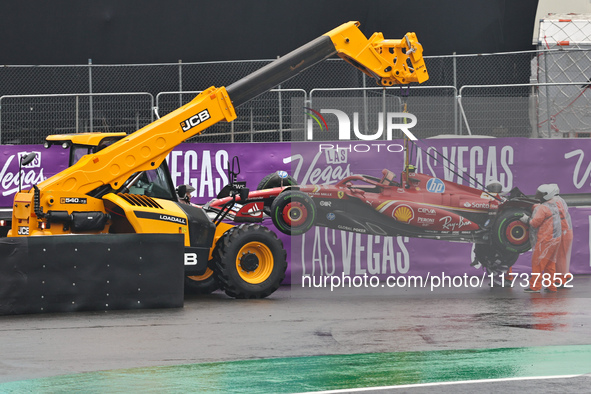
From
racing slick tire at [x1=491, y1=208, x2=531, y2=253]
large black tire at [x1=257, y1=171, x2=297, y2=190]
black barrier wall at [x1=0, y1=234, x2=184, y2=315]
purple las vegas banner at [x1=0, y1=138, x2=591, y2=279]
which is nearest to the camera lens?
black barrier wall at [x1=0, y1=234, x2=184, y2=315]

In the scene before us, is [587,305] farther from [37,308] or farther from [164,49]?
[164,49]

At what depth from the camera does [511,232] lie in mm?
Answer: 14648

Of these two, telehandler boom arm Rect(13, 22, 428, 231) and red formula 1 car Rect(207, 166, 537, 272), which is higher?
telehandler boom arm Rect(13, 22, 428, 231)

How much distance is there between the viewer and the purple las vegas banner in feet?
49.1

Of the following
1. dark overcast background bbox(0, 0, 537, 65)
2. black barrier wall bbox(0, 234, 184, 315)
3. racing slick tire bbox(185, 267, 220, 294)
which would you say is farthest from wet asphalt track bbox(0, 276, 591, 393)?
dark overcast background bbox(0, 0, 537, 65)

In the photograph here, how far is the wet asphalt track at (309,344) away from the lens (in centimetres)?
749

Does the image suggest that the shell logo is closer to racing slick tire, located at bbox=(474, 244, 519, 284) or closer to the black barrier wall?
racing slick tire, located at bbox=(474, 244, 519, 284)

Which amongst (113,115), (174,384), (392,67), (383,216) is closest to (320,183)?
(383,216)

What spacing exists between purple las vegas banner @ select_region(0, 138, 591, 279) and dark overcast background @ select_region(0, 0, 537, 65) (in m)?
5.54

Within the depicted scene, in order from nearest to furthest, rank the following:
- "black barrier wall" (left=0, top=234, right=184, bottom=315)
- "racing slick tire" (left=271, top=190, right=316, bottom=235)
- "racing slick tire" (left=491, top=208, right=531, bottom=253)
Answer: "black barrier wall" (left=0, top=234, right=184, bottom=315) < "racing slick tire" (left=491, top=208, right=531, bottom=253) < "racing slick tire" (left=271, top=190, right=316, bottom=235)

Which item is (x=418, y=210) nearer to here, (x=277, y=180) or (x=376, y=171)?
(x=376, y=171)

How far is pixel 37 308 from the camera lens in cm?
1169

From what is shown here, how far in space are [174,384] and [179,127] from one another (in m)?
6.49

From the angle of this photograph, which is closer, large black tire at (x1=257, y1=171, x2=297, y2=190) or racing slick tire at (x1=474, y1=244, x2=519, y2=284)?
racing slick tire at (x1=474, y1=244, x2=519, y2=284)
